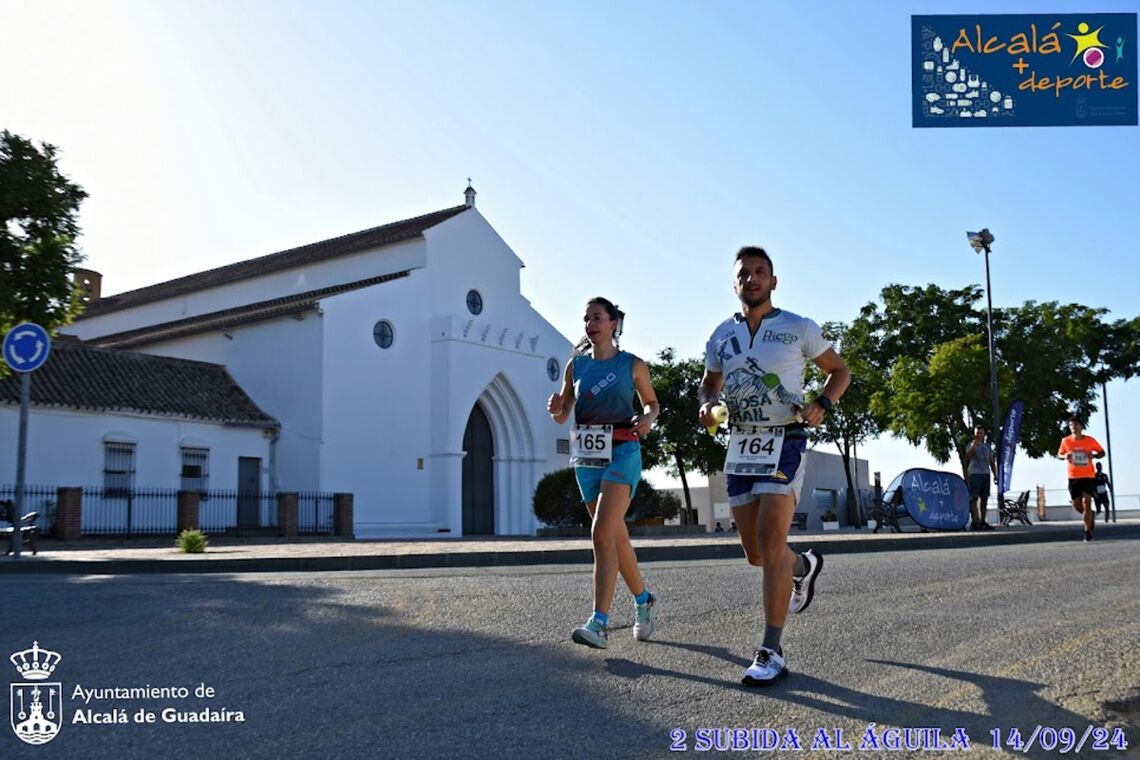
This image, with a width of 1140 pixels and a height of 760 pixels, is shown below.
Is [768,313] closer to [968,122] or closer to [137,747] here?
[137,747]

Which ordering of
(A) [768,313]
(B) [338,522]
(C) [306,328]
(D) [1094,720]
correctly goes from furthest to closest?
(C) [306,328]
(B) [338,522]
(A) [768,313]
(D) [1094,720]

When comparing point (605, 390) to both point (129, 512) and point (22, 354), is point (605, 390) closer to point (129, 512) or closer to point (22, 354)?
point (22, 354)

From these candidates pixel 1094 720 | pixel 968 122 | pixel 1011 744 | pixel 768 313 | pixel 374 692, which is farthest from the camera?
pixel 968 122

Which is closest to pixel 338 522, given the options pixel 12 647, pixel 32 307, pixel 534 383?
pixel 534 383

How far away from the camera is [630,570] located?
20.8 ft

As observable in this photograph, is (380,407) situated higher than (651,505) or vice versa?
(380,407)

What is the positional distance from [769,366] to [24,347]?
12028 mm

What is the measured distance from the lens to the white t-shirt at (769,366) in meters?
5.31

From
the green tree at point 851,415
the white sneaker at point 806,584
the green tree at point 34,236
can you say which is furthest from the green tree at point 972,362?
the white sneaker at point 806,584

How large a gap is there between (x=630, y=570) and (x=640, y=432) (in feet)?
2.63

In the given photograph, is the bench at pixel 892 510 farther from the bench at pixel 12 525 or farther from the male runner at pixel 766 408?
the male runner at pixel 766 408

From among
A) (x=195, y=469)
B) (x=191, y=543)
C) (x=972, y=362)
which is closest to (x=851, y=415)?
(x=972, y=362)

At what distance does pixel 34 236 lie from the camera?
1727 cm

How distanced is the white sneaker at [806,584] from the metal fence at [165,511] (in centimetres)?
2222
